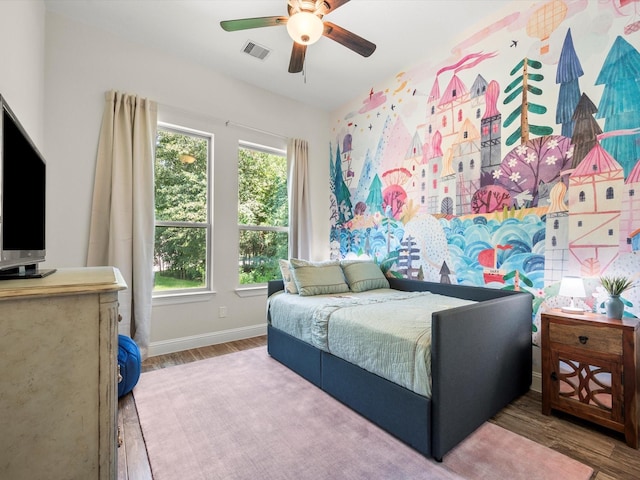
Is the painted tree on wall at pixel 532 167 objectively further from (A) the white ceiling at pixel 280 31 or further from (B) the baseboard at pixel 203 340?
(B) the baseboard at pixel 203 340

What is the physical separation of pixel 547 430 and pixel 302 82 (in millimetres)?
3784

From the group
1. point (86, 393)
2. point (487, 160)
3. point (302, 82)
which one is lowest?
point (86, 393)

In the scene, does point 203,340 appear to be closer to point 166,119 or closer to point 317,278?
point 317,278

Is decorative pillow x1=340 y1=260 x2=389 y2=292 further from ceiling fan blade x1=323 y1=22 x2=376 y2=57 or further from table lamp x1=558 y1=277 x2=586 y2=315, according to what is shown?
ceiling fan blade x1=323 y1=22 x2=376 y2=57

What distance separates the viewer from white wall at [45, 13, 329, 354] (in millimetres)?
2504

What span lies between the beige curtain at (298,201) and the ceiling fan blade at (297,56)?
4.67 ft

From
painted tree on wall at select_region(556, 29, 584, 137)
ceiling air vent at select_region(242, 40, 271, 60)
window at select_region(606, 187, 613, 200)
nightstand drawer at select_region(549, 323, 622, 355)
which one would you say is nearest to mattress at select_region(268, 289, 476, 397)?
nightstand drawer at select_region(549, 323, 622, 355)

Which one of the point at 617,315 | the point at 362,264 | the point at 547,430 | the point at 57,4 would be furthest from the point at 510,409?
the point at 57,4

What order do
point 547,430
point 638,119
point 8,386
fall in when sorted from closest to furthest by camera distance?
point 8,386 → point 547,430 → point 638,119

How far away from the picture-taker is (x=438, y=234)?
291cm

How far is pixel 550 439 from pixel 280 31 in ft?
11.6

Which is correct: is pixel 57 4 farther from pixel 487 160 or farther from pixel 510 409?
pixel 510 409

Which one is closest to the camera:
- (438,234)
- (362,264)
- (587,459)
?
(587,459)

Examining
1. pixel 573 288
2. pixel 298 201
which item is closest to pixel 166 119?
pixel 298 201
